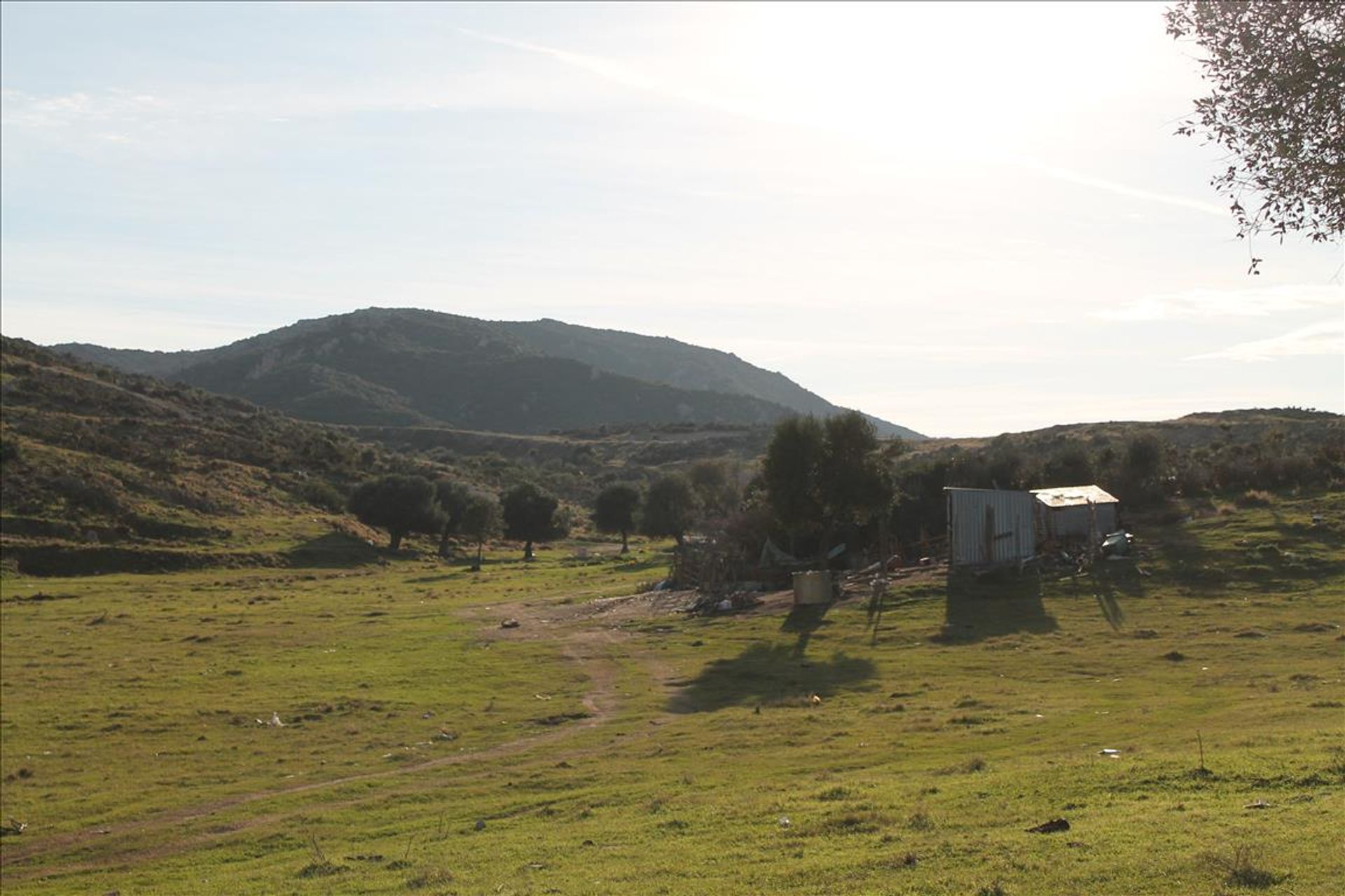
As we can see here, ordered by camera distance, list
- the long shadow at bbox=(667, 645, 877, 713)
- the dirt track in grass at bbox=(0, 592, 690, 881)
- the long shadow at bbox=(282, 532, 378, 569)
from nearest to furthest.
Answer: the dirt track in grass at bbox=(0, 592, 690, 881)
the long shadow at bbox=(667, 645, 877, 713)
the long shadow at bbox=(282, 532, 378, 569)

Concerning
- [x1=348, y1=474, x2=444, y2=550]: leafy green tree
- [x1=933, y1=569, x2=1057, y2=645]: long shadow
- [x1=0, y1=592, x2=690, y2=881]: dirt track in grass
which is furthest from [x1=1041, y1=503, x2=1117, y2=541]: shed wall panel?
[x1=348, y1=474, x2=444, y2=550]: leafy green tree

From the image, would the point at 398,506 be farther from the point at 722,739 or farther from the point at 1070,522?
the point at 722,739

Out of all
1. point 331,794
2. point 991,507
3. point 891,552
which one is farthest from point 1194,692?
point 891,552

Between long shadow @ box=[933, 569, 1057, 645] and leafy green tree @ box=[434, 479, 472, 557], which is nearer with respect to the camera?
long shadow @ box=[933, 569, 1057, 645]

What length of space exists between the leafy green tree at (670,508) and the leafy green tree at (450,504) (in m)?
17.3

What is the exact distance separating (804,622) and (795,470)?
12.8 metres

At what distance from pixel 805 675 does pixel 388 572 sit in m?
56.3

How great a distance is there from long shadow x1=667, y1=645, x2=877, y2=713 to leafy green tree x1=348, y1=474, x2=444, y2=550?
64.7 metres

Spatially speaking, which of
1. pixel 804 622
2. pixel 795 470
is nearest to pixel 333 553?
pixel 795 470

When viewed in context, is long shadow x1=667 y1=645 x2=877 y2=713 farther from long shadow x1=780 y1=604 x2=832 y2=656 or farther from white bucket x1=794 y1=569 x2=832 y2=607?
white bucket x1=794 y1=569 x2=832 y2=607

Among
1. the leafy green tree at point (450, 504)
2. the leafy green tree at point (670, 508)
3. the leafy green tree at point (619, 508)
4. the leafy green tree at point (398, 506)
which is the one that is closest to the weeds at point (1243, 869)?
the leafy green tree at point (670, 508)

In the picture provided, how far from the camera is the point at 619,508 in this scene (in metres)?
114

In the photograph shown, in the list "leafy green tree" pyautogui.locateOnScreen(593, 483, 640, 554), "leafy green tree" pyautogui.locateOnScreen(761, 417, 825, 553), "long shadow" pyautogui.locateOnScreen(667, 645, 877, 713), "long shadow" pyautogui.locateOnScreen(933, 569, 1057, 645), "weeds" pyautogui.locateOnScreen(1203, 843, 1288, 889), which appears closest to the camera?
"weeds" pyautogui.locateOnScreen(1203, 843, 1288, 889)

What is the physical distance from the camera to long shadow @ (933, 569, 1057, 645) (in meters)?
44.8
